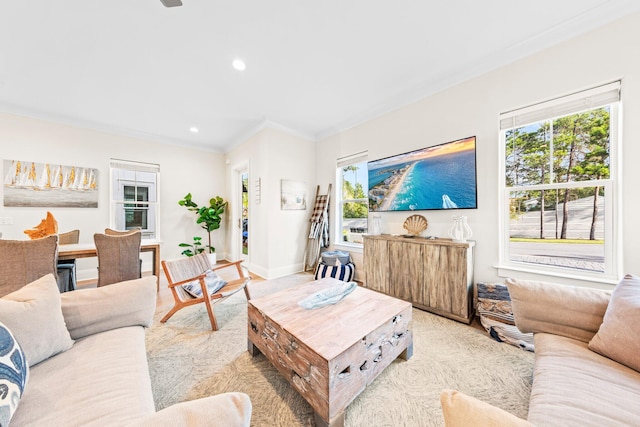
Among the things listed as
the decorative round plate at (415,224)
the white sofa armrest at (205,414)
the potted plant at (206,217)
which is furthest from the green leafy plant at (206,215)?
the white sofa armrest at (205,414)

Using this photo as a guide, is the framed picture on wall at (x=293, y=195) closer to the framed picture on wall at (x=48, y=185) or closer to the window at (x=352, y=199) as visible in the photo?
the window at (x=352, y=199)

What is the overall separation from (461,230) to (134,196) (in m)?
5.52

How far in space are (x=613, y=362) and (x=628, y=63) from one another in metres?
2.23

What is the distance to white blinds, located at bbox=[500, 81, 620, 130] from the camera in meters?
1.78

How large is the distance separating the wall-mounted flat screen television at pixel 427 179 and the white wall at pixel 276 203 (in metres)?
1.43

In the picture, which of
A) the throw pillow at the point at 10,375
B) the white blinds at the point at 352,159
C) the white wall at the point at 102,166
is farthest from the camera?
the white blinds at the point at 352,159

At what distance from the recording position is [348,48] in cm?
214

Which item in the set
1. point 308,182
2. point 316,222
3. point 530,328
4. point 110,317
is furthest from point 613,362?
point 308,182

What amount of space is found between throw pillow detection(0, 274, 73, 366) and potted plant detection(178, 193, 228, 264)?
143 inches

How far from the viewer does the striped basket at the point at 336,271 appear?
3336 millimetres

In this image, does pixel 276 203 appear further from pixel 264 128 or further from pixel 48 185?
pixel 48 185

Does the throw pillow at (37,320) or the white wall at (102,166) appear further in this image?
the white wall at (102,166)

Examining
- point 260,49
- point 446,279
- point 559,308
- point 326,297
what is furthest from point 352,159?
point 559,308

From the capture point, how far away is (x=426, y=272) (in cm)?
244
